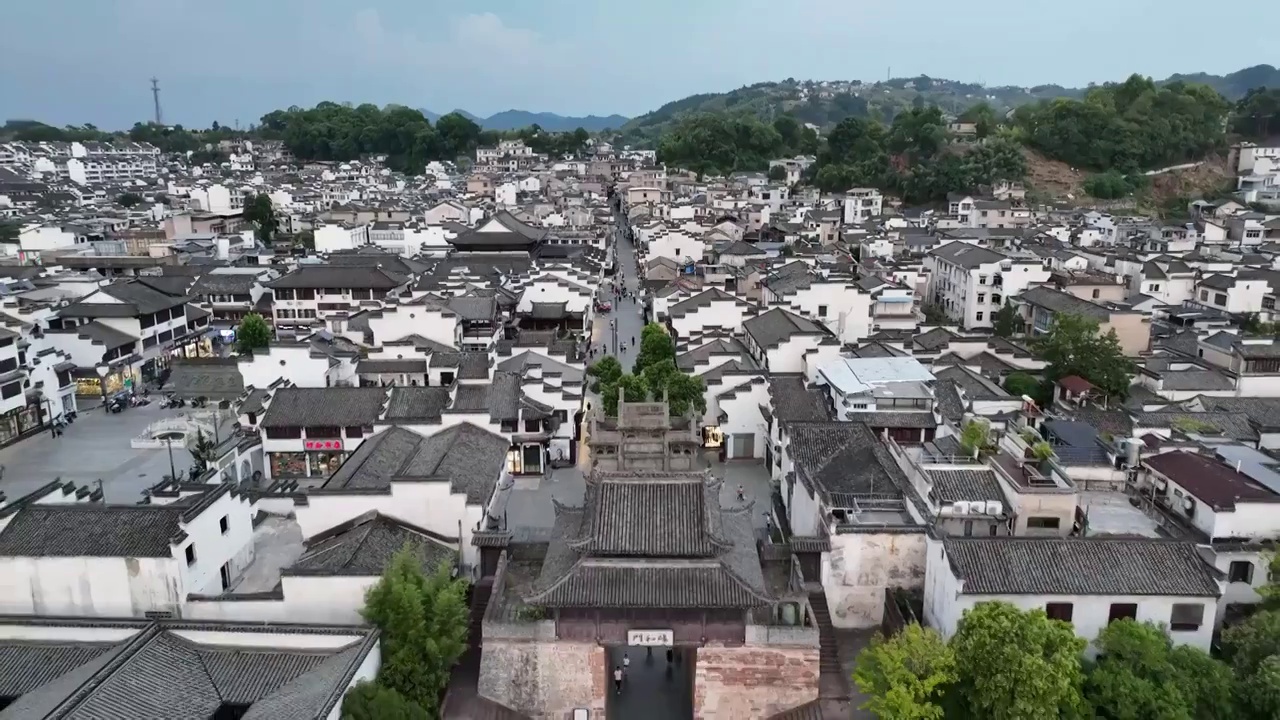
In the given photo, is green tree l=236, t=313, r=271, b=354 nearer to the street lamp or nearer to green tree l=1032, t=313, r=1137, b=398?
the street lamp

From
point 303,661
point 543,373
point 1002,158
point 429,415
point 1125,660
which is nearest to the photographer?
point 1125,660

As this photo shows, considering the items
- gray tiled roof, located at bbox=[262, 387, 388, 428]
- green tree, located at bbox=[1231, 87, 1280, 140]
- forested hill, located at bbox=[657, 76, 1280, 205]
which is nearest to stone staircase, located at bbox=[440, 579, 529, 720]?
gray tiled roof, located at bbox=[262, 387, 388, 428]

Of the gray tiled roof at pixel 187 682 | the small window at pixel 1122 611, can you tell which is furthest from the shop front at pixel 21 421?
the small window at pixel 1122 611

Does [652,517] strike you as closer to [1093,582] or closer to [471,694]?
[471,694]

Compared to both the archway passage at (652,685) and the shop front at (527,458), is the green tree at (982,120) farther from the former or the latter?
the archway passage at (652,685)

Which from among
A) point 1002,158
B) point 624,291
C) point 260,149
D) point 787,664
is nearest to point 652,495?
point 787,664

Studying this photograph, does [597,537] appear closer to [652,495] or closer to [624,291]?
[652,495]

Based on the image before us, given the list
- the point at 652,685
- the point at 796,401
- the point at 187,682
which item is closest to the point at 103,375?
the point at 187,682

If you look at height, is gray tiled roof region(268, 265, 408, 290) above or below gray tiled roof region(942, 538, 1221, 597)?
above
